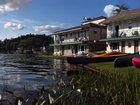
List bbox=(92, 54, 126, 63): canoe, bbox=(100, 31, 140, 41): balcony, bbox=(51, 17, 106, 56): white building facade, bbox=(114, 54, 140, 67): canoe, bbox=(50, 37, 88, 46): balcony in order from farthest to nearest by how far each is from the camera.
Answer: bbox=(50, 37, 88, 46): balcony
bbox=(51, 17, 106, 56): white building facade
bbox=(100, 31, 140, 41): balcony
bbox=(92, 54, 126, 63): canoe
bbox=(114, 54, 140, 67): canoe

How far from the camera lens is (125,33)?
174 feet

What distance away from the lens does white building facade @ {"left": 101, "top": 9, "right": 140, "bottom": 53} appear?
5034cm

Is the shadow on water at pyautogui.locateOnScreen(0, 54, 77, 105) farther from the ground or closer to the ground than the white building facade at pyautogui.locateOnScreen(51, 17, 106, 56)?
closer to the ground

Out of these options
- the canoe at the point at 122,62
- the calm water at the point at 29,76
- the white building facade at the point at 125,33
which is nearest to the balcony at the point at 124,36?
the white building facade at the point at 125,33

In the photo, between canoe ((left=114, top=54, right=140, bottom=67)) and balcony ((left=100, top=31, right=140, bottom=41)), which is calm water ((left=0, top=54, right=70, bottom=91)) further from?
balcony ((left=100, top=31, right=140, bottom=41))

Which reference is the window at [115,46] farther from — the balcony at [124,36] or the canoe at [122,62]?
the canoe at [122,62]

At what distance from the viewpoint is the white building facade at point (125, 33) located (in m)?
50.3

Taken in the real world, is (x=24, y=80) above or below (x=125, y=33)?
below

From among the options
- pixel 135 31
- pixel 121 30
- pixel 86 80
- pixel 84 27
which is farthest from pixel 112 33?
pixel 86 80

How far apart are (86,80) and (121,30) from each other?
40575 millimetres

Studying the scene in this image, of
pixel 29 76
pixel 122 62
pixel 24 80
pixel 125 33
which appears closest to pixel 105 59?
pixel 122 62

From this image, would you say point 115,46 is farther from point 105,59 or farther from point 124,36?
point 105,59

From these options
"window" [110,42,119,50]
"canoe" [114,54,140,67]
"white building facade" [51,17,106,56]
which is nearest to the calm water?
"canoe" [114,54,140,67]

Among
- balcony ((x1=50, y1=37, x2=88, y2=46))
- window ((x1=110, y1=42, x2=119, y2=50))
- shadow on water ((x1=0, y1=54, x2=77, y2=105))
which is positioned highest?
balcony ((x1=50, y1=37, x2=88, y2=46))
